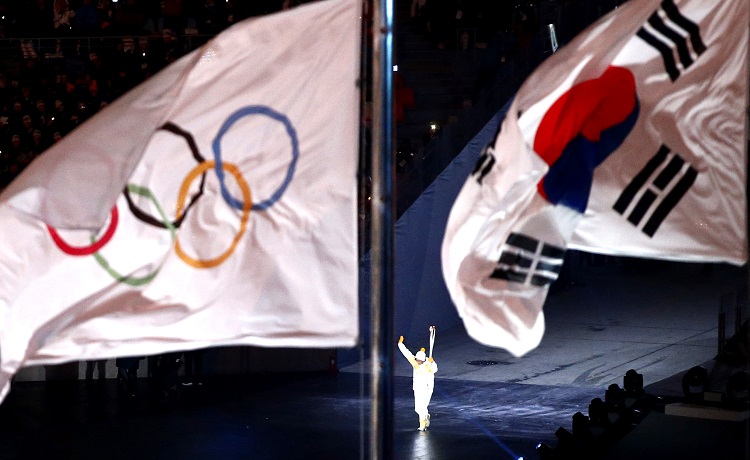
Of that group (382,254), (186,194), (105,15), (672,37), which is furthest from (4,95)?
(382,254)

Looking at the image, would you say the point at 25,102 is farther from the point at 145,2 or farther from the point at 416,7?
the point at 416,7

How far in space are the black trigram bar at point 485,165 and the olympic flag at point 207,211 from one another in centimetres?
72

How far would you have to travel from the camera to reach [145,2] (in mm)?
25062

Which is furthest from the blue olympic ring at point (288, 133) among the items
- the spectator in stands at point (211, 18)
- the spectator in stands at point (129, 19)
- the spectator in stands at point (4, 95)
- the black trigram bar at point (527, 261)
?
the spectator in stands at point (129, 19)

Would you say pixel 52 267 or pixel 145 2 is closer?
pixel 52 267

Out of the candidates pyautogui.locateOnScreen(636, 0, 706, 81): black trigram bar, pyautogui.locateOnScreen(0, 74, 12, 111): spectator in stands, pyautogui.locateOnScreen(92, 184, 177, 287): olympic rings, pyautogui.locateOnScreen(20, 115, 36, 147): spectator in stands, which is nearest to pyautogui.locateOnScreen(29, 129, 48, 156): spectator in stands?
pyautogui.locateOnScreen(20, 115, 36, 147): spectator in stands

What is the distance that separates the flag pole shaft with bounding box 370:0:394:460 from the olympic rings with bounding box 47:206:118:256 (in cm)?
154

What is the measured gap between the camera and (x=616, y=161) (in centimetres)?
717

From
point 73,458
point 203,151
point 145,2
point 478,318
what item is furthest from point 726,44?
point 145,2

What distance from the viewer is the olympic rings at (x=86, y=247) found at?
6828 millimetres

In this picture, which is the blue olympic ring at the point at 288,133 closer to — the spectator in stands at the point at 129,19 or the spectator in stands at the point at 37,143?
the spectator in stands at the point at 37,143

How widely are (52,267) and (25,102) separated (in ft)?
56.6

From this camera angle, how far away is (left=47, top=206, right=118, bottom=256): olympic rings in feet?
22.4

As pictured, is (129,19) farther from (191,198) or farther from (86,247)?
(191,198)
